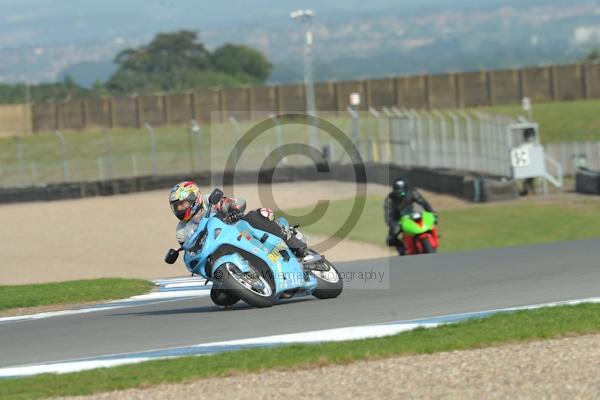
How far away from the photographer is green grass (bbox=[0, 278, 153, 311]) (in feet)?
47.0

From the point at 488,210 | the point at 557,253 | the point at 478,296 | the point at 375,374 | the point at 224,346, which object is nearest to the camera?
the point at 375,374

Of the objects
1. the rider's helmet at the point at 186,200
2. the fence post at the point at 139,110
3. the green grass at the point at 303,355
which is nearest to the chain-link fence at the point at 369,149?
the rider's helmet at the point at 186,200

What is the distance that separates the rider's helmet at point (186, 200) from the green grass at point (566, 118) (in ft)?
164

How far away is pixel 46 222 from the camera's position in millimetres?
32156

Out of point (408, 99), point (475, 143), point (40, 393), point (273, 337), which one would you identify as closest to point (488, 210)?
point (475, 143)

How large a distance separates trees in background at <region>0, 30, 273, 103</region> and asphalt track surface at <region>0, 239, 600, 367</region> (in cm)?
12482

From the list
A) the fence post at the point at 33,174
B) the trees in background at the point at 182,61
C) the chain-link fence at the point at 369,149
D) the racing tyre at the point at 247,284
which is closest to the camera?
the racing tyre at the point at 247,284

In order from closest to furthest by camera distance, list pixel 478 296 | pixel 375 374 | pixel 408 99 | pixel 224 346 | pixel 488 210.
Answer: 1. pixel 375 374
2. pixel 224 346
3. pixel 478 296
4. pixel 488 210
5. pixel 408 99

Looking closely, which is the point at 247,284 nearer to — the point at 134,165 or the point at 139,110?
the point at 134,165

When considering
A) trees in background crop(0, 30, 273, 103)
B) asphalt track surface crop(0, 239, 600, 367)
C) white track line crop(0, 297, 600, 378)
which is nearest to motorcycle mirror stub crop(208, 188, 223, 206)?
asphalt track surface crop(0, 239, 600, 367)

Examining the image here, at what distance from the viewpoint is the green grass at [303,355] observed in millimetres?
8852

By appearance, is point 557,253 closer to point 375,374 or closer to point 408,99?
point 375,374

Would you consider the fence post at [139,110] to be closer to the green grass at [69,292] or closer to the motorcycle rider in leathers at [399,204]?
the motorcycle rider in leathers at [399,204]

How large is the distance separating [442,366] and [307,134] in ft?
136
